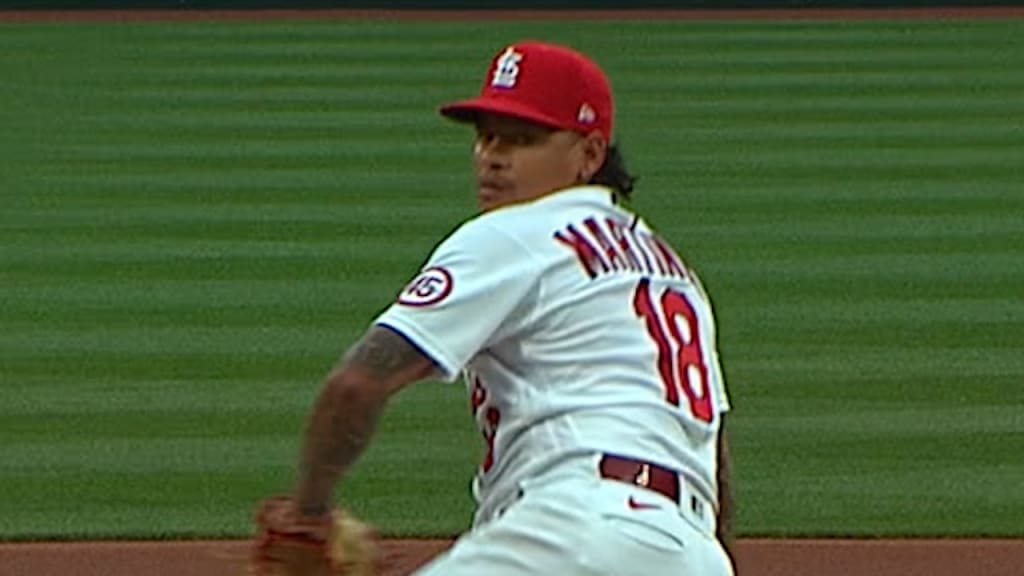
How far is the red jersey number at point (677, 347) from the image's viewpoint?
376 centimetres

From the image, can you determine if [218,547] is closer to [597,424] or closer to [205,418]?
[205,418]

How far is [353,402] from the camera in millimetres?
3611

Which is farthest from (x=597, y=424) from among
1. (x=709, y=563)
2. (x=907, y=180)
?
(x=907, y=180)

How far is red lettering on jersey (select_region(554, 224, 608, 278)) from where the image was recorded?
373cm

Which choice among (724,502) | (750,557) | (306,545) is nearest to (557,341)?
(306,545)

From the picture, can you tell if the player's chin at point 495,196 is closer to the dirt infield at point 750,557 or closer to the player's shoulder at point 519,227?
the player's shoulder at point 519,227

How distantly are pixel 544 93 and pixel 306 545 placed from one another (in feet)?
2.48

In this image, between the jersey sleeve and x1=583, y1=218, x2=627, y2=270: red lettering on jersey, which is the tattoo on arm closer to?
the jersey sleeve

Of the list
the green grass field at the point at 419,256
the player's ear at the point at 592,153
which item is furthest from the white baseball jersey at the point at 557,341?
the green grass field at the point at 419,256

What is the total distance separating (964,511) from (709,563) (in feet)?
13.2

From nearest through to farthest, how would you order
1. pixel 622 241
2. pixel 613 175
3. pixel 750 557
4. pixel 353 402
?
pixel 353 402, pixel 622 241, pixel 613 175, pixel 750 557

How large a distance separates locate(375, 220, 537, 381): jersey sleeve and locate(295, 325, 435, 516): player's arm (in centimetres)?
3

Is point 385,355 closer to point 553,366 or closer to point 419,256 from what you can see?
point 553,366

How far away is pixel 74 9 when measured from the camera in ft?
79.0
